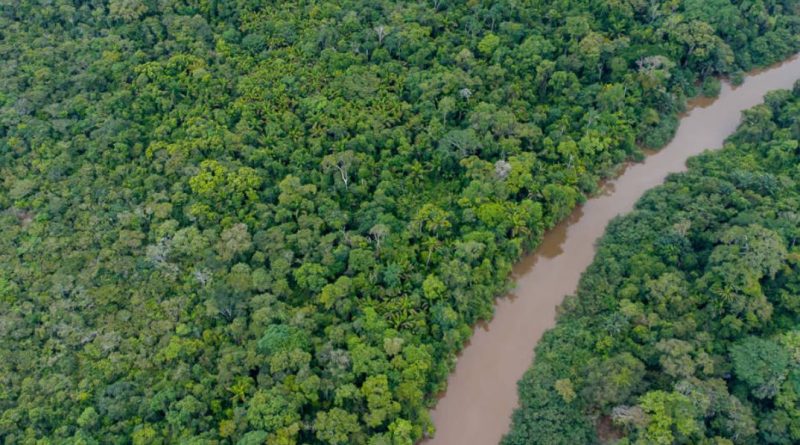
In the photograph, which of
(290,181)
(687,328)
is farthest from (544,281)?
(290,181)

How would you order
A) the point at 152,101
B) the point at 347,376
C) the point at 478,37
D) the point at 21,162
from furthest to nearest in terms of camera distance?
the point at 478,37
the point at 152,101
the point at 21,162
the point at 347,376

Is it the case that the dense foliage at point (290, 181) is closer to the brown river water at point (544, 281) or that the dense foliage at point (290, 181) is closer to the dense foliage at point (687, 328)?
the brown river water at point (544, 281)

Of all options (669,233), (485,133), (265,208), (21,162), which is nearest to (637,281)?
(669,233)

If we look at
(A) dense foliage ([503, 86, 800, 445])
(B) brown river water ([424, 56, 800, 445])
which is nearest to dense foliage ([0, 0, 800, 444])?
(B) brown river water ([424, 56, 800, 445])

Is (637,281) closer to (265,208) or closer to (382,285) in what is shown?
(382,285)

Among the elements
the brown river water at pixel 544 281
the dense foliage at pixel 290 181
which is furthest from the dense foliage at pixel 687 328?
the dense foliage at pixel 290 181

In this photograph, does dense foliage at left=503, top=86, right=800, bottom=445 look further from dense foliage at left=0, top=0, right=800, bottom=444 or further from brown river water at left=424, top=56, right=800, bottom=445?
dense foliage at left=0, top=0, right=800, bottom=444

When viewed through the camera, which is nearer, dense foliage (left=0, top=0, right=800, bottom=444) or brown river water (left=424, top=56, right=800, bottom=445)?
dense foliage (left=0, top=0, right=800, bottom=444)

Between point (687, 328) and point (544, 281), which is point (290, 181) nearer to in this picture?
point (544, 281)
